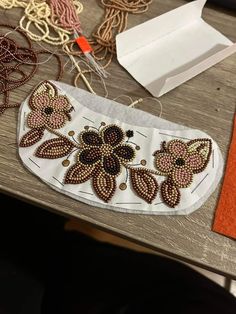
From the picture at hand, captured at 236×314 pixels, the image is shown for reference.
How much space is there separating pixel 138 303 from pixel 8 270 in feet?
0.91

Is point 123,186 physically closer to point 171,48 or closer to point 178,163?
point 178,163

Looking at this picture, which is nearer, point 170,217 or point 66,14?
point 170,217

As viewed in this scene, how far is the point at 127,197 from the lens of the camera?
55cm

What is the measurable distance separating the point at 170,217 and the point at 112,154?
0.13 meters

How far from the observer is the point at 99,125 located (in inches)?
24.2

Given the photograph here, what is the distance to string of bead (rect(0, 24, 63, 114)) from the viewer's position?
65 cm

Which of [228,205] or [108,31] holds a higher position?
[108,31]

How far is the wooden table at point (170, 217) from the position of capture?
20.2 inches

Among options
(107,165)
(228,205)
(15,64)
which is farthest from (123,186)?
(15,64)

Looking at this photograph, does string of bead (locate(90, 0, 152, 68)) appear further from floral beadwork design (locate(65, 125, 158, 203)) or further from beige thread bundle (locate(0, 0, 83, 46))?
floral beadwork design (locate(65, 125, 158, 203))

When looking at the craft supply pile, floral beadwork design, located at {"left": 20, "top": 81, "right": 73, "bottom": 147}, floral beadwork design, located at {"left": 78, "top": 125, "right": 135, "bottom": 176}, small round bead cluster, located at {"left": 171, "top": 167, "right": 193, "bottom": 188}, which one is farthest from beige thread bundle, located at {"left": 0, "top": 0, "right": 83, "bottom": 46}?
small round bead cluster, located at {"left": 171, "top": 167, "right": 193, "bottom": 188}

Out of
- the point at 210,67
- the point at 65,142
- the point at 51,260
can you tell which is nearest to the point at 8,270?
the point at 51,260

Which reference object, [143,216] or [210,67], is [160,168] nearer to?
[143,216]

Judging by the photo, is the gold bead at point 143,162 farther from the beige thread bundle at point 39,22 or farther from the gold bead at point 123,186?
the beige thread bundle at point 39,22
